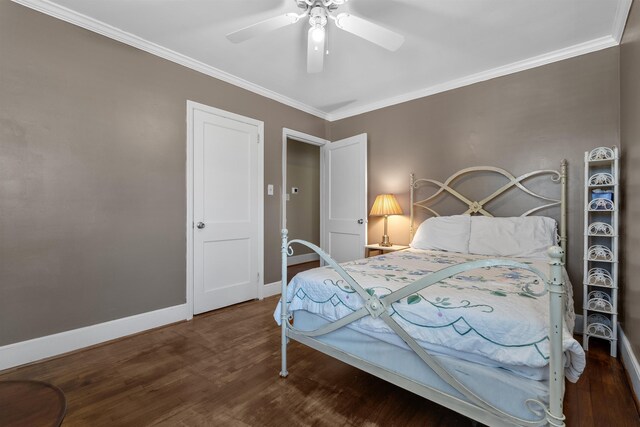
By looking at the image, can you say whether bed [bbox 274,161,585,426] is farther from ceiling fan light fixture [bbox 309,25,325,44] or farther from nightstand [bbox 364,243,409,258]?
ceiling fan light fixture [bbox 309,25,325,44]

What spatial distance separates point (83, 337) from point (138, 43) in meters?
2.59

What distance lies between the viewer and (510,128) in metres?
3.02

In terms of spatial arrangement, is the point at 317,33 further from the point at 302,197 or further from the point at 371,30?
the point at 302,197

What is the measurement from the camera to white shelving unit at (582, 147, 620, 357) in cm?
225

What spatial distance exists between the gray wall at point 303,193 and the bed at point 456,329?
3938 mm

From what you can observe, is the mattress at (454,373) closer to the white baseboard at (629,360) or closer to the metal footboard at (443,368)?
the metal footboard at (443,368)

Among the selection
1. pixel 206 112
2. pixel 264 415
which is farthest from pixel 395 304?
pixel 206 112

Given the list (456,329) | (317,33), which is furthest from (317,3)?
(456,329)

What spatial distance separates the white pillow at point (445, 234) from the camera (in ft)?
9.46

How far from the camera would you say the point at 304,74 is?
3248 millimetres

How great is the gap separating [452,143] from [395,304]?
2623 mm

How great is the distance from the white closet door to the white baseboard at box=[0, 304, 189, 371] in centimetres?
34

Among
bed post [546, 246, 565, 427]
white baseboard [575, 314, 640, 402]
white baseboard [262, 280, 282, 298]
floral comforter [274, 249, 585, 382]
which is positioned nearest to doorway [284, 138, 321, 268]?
white baseboard [262, 280, 282, 298]

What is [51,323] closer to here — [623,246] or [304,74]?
[304,74]
